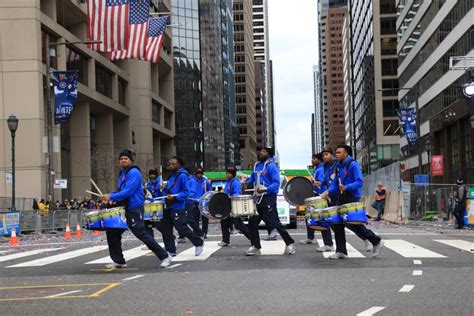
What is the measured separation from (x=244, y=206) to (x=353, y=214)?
2.18m

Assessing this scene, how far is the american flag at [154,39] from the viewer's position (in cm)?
3469

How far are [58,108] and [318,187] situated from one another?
20.6 metres

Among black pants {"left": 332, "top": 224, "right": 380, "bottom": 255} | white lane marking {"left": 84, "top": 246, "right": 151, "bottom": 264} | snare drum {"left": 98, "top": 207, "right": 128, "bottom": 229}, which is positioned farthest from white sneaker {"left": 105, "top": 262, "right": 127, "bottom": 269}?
black pants {"left": 332, "top": 224, "right": 380, "bottom": 255}

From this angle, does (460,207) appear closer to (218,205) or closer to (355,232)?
(218,205)

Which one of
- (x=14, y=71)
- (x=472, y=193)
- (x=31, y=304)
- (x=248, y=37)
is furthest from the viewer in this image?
(x=248, y=37)

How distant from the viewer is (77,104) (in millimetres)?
48125

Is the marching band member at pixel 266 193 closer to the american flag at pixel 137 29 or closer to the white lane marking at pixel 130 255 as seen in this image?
the white lane marking at pixel 130 255

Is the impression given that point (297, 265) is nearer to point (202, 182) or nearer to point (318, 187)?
point (318, 187)

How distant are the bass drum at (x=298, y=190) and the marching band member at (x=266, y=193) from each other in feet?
2.91

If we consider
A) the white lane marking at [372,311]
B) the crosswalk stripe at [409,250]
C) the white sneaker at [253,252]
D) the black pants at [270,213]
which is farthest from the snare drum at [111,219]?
the white lane marking at [372,311]

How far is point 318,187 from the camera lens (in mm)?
14539

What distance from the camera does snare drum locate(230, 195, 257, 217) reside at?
12.5m

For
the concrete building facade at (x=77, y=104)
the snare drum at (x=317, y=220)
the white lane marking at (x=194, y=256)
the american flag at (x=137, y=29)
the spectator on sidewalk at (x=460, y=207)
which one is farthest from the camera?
the concrete building facade at (x=77, y=104)

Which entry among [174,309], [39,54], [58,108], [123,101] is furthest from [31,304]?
[123,101]
